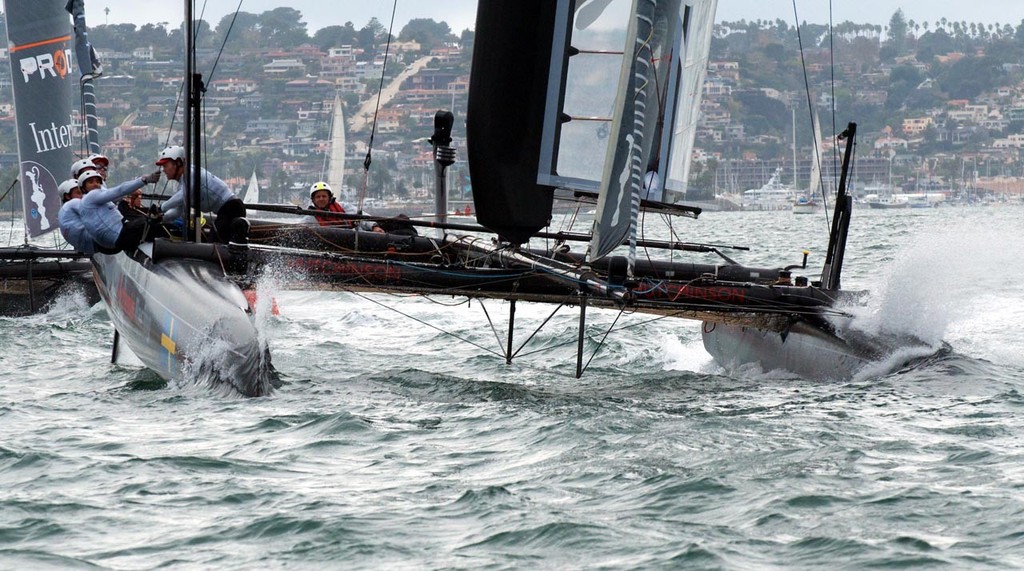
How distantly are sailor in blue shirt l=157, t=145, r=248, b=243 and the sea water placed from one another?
796mm

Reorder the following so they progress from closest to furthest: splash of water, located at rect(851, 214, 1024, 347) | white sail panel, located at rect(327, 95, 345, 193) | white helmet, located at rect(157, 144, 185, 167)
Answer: splash of water, located at rect(851, 214, 1024, 347)
white helmet, located at rect(157, 144, 185, 167)
white sail panel, located at rect(327, 95, 345, 193)

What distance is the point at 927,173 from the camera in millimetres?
76000

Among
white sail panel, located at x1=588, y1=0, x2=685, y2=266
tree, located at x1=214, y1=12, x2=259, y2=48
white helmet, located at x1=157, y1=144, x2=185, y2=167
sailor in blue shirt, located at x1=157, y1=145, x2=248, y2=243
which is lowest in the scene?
sailor in blue shirt, located at x1=157, y1=145, x2=248, y2=243

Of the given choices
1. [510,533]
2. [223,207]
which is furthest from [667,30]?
[510,533]

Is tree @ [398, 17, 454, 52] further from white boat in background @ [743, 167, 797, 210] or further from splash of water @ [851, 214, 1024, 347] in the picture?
splash of water @ [851, 214, 1024, 347]

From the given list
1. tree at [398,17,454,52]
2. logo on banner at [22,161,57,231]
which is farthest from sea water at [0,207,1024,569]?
tree at [398,17,454,52]

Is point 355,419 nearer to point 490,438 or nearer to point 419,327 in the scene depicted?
point 490,438

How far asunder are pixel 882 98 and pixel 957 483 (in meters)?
69.1

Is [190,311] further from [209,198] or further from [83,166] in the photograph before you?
[83,166]

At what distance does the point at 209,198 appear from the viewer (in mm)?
8102

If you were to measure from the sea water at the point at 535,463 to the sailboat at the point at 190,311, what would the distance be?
13 cm

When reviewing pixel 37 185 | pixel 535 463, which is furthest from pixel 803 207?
pixel 535 463

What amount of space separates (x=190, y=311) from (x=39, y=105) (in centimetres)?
839

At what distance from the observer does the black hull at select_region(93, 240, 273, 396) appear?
653 cm
